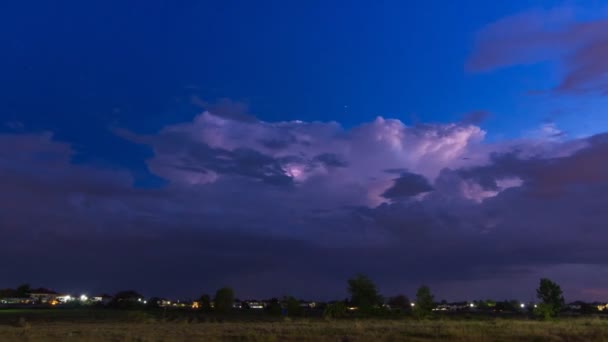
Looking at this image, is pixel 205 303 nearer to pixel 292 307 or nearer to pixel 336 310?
pixel 292 307

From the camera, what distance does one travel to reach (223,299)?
396ft

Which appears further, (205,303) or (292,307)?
(205,303)

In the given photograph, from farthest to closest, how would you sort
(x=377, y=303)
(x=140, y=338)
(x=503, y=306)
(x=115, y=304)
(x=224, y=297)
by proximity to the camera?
(x=503, y=306), (x=115, y=304), (x=224, y=297), (x=377, y=303), (x=140, y=338)

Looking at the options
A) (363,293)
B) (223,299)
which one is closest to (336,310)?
(363,293)

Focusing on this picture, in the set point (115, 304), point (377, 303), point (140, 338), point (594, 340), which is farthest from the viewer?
point (115, 304)

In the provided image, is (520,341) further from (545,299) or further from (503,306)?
(503,306)

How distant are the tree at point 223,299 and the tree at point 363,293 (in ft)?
124

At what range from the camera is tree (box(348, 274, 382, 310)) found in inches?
3536

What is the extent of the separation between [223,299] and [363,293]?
41094 mm

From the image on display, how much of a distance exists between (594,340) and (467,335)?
7.51 metres

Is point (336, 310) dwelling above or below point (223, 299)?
below

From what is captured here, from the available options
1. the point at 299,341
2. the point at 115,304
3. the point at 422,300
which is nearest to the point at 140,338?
the point at 299,341

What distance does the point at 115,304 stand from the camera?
13988 centimetres

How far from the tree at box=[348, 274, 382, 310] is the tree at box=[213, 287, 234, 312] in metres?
37.9
